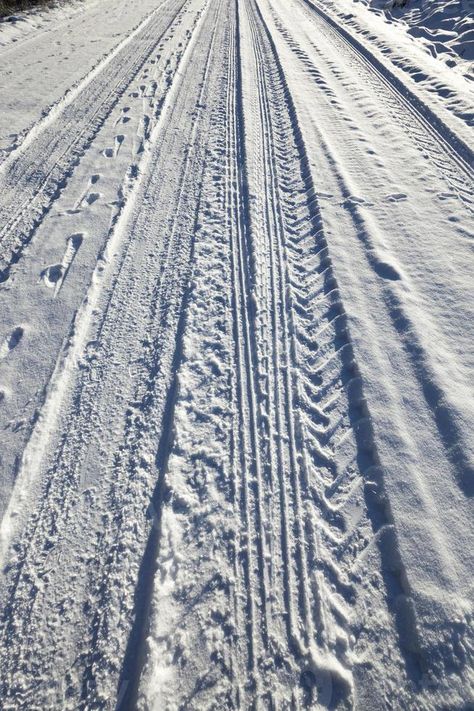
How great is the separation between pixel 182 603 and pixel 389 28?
1192 centimetres

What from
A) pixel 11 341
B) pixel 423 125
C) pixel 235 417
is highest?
pixel 423 125

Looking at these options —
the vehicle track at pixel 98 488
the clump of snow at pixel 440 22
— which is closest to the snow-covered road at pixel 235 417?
the vehicle track at pixel 98 488

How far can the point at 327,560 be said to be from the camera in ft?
5.93

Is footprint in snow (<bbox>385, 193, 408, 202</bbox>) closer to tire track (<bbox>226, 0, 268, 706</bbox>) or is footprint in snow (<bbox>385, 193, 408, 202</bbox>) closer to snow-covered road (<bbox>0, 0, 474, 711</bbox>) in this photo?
snow-covered road (<bbox>0, 0, 474, 711</bbox>)

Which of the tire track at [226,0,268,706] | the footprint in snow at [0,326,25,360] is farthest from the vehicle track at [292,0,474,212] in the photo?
the footprint in snow at [0,326,25,360]

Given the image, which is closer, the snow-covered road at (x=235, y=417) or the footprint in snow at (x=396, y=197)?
the snow-covered road at (x=235, y=417)

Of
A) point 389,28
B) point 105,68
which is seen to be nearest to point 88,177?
point 105,68

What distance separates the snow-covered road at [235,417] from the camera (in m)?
1.58

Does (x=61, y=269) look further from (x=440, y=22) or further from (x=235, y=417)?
(x=440, y=22)

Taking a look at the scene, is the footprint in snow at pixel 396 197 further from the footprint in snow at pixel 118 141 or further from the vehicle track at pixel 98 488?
the footprint in snow at pixel 118 141

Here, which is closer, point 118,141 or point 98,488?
point 98,488

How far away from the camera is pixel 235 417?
Result: 2.30 metres

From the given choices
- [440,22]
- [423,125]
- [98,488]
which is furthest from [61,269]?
[440,22]

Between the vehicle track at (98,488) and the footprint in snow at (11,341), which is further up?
the footprint in snow at (11,341)
